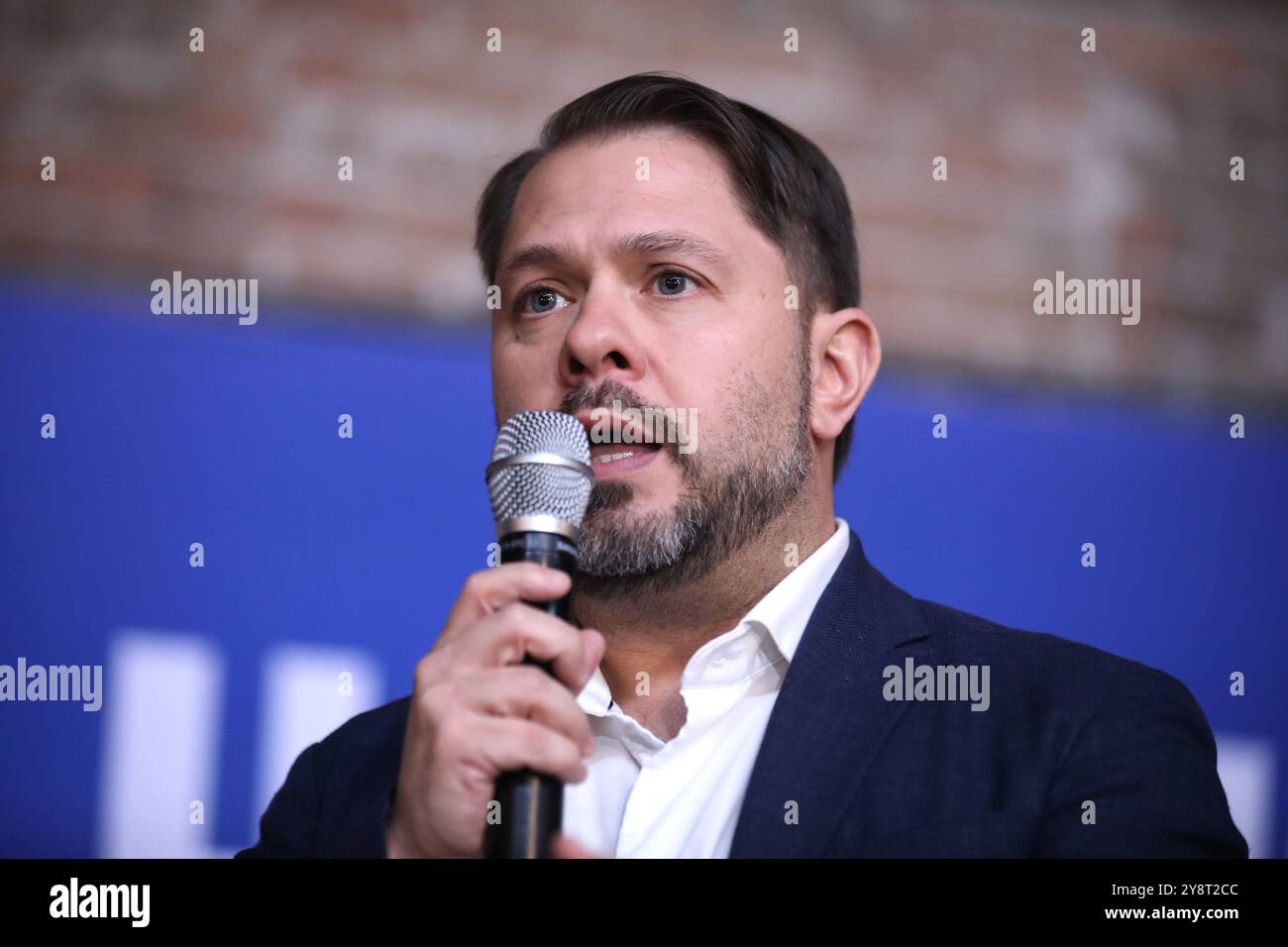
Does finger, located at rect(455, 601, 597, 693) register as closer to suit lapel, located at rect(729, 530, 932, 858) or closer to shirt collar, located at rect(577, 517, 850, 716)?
suit lapel, located at rect(729, 530, 932, 858)

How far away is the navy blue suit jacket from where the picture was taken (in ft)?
5.70

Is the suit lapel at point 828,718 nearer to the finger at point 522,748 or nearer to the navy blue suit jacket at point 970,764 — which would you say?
the navy blue suit jacket at point 970,764

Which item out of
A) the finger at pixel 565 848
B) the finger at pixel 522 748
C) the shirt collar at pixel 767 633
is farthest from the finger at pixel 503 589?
the shirt collar at pixel 767 633

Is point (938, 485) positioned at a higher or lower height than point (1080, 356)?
lower

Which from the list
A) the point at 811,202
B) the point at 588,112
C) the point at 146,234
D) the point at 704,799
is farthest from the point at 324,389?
the point at 704,799

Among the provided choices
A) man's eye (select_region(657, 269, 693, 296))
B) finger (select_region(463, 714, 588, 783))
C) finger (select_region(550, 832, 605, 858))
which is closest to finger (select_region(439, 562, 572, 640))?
finger (select_region(463, 714, 588, 783))

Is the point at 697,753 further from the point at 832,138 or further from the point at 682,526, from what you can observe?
the point at 832,138

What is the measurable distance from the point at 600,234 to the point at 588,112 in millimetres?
372

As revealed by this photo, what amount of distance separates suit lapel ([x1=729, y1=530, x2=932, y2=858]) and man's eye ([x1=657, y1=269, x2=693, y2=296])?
0.52m

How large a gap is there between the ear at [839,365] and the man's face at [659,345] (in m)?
0.06

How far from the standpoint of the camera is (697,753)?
79.7 inches

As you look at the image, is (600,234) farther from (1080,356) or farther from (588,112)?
(1080,356)

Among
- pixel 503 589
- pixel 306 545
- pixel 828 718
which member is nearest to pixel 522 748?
pixel 503 589

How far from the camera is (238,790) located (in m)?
2.89
